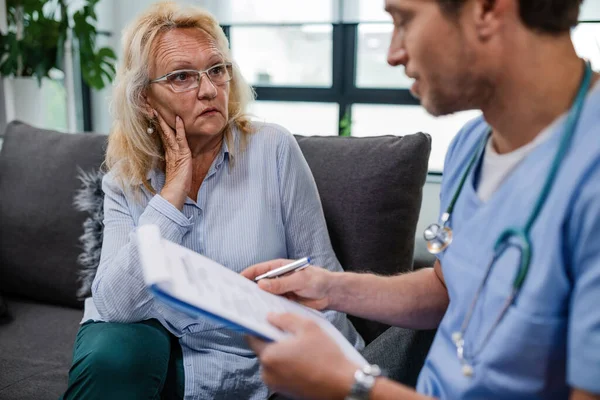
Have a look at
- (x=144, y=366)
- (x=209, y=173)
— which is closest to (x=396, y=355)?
(x=144, y=366)

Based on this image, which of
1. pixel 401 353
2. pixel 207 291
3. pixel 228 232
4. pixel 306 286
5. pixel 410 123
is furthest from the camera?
pixel 410 123

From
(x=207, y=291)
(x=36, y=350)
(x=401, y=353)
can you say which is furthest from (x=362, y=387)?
(x=36, y=350)

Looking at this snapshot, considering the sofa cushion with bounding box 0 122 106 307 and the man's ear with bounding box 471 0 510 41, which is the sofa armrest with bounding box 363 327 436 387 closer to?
the man's ear with bounding box 471 0 510 41

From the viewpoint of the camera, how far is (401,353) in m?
1.23

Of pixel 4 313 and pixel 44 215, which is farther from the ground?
pixel 44 215

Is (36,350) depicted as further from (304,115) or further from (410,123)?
(410,123)

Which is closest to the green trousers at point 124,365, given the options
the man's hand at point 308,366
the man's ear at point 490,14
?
the man's hand at point 308,366

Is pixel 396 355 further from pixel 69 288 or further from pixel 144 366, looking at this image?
pixel 69 288

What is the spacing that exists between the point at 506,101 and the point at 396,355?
0.61m

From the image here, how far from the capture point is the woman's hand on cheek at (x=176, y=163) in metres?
1.50

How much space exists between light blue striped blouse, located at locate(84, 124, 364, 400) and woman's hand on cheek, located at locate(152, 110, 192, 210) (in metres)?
0.04

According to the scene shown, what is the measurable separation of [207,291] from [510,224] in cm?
42

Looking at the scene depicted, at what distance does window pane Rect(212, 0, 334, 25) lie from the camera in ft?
10.4

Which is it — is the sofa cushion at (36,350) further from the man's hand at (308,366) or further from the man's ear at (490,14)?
the man's ear at (490,14)
